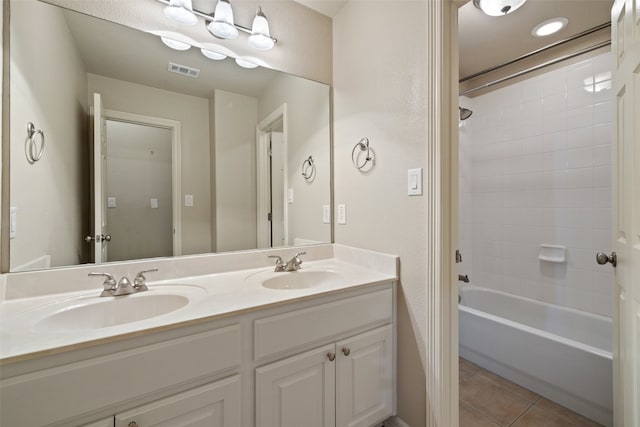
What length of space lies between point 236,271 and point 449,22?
1.56 m

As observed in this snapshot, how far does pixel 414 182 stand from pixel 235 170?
3.26ft

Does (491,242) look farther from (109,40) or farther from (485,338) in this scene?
(109,40)

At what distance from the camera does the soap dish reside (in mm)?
2113

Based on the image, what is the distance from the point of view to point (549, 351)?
159 cm

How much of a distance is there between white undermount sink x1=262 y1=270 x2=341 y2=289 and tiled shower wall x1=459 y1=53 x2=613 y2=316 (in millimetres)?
1896

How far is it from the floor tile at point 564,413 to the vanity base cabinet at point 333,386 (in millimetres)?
970

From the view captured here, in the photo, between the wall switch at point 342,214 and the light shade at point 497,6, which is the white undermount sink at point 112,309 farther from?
the light shade at point 497,6

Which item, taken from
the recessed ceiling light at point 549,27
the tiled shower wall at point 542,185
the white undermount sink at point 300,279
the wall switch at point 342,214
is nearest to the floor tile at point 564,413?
the tiled shower wall at point 542,185

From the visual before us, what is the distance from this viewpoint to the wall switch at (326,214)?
1.84 metres

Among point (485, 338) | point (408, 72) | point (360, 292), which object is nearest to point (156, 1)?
point (408, 72)

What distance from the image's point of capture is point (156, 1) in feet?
4.29

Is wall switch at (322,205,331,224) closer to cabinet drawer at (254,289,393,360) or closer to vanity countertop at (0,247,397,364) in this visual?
vanity countertop at (0,247,397,364)

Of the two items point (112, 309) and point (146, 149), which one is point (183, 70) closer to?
point (146, 149)

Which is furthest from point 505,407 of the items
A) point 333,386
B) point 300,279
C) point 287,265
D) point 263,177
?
point 263,177
